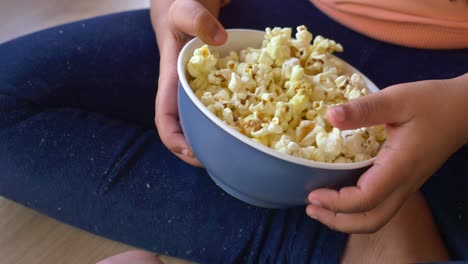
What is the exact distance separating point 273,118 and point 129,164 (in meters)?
0.27

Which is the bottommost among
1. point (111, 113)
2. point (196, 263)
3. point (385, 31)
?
point (196, 263)

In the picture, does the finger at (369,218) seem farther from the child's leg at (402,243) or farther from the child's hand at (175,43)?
the child's hand at (175,43)

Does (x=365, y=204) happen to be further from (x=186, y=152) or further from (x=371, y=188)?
(x=186, y=152)

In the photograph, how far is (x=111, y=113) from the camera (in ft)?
2.65

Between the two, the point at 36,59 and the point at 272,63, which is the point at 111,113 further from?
the point at 272,63

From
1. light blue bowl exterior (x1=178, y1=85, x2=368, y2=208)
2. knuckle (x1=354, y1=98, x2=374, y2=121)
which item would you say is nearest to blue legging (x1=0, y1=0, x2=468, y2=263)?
light blue bowl exterior (x1=178, y1=85, x2=368, y2=208)

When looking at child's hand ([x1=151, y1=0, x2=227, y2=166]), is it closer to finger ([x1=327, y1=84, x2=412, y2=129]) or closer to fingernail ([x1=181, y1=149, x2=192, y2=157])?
fingernail ([x1=181, y1=149, x2=192, y2=157])

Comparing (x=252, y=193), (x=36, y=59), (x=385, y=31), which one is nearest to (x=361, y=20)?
(x=385, y=31)

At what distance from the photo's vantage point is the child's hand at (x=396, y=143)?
52cm

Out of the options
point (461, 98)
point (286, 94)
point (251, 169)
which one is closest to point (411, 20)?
point (461, 98)

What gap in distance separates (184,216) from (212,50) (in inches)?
8.9

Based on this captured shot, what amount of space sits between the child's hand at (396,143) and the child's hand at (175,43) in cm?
18

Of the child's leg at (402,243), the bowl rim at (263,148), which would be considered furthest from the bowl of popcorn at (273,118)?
the child's leg at (402,243)

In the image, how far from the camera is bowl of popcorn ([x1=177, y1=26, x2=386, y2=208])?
502 millimetres
